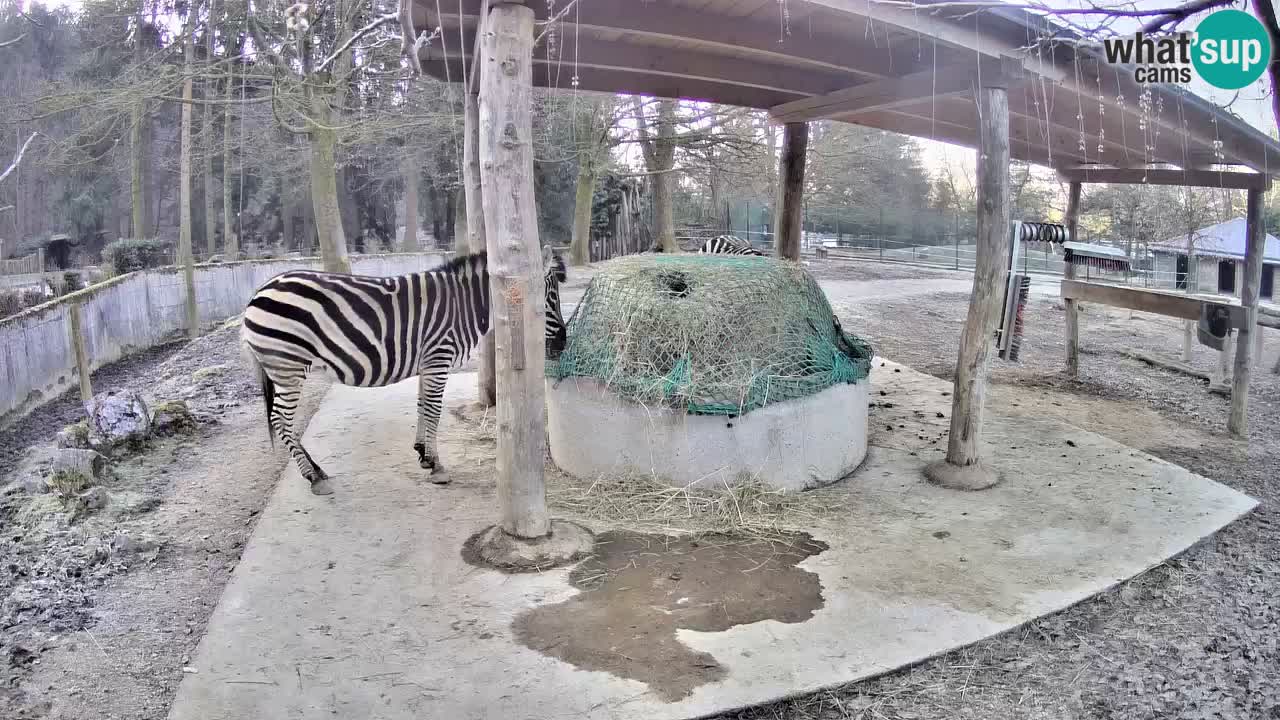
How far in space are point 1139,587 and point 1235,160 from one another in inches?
210

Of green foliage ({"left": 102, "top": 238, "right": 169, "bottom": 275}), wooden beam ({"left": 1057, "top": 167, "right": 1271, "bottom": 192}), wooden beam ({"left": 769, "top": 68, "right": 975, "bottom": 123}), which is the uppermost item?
wooden beam ({"left": 769, "top": 68, "right": 975, "bottom": 123})

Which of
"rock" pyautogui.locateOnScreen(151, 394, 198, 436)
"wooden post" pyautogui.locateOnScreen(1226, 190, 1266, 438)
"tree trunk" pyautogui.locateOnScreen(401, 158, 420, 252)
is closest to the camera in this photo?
"rock" pyautogui.locateOnScreen(151, 394, 198, 436)

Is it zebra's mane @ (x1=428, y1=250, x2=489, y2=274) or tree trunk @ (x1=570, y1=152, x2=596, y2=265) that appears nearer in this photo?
zebra's mane @ (x1=428, y1=250, x2=489, y2=274)

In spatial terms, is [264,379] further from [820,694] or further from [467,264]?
[820,694]

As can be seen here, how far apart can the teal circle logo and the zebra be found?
4.05m

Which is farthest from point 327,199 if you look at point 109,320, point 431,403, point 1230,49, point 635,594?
point 1230,49

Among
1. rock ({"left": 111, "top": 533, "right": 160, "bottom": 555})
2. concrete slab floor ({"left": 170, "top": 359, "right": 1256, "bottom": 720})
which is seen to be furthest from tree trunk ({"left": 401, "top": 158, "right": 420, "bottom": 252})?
rock ({"left": 111, "top": 533, "right": 160, "bottom": 555})

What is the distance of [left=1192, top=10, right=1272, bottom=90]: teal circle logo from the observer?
3865mm

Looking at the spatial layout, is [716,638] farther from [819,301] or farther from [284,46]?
[284,46]

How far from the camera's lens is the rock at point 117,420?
6.19 m

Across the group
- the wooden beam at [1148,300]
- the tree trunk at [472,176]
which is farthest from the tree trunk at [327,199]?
the wooden beam at [1148,300]

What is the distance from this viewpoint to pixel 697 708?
2.90 meters

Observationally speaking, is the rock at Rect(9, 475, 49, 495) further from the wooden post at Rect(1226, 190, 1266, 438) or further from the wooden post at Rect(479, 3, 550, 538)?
the wooden post at Rect(1226, 190, 1266, 438)

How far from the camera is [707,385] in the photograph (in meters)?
5.10
